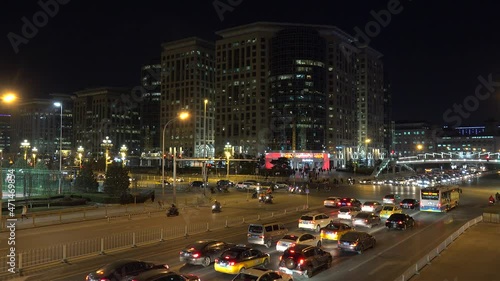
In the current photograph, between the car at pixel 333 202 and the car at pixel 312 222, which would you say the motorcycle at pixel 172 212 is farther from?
the car at pixel 333 202

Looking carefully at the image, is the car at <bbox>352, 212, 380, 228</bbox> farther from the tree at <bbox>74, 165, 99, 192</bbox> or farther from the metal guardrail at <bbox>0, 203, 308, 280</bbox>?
the tree at <bbox>74, 165, 99, 192</bbox>

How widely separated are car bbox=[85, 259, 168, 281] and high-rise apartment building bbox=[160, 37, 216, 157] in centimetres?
15249

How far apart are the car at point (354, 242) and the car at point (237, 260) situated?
5817mm

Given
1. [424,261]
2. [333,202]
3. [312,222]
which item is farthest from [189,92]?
[424,261]

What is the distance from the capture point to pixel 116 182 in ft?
152

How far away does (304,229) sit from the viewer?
29516 mm

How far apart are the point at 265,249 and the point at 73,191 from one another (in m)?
36.4

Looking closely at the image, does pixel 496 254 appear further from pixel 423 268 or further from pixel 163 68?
pixel 163 68

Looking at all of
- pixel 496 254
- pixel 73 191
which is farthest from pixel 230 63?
pixel 496 254

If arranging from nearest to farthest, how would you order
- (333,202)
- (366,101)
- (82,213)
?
1. (82,213)
2. (333,202)
3. (366,101)

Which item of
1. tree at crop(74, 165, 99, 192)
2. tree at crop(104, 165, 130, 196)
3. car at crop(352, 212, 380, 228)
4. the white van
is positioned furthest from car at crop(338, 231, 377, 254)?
tree at crop(74, 165, 99, 192)

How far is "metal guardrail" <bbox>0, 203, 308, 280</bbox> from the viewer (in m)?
19.3

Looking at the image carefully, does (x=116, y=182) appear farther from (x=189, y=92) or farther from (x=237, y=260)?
(x=189, y=92)

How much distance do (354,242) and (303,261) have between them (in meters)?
5.55
